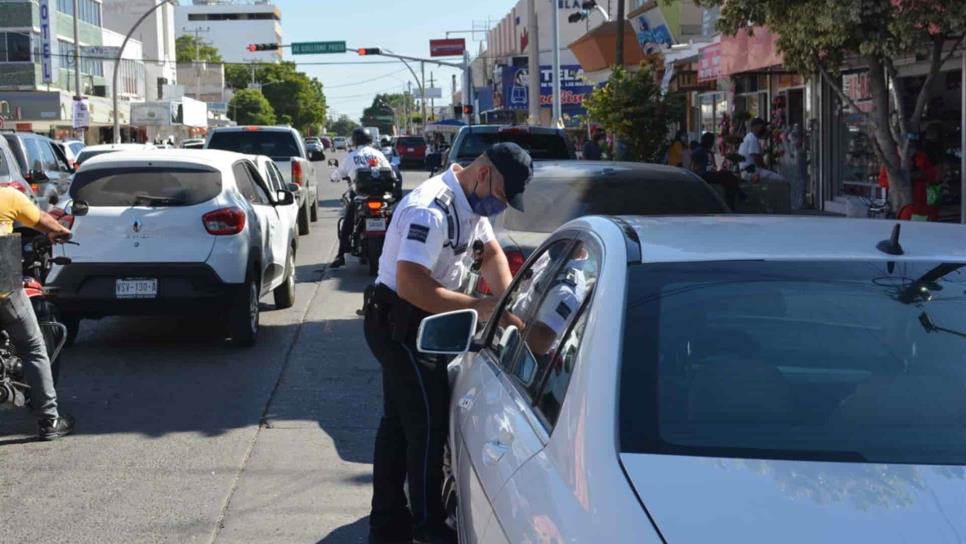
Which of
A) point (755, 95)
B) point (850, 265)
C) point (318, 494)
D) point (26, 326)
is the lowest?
point (318, 494)

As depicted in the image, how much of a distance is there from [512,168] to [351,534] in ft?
6.47

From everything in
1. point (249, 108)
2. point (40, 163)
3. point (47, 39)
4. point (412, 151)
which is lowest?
point (40, 163)

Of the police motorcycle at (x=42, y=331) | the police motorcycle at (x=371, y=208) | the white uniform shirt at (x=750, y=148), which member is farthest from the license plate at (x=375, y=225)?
the white uniform shirt at (x=750, y=148)

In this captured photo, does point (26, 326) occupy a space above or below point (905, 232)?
below

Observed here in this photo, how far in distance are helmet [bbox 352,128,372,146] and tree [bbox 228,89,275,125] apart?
10412 centimetres

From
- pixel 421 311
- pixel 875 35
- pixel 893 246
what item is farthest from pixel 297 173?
pixel 893 246

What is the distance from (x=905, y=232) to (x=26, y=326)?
17.3 ft

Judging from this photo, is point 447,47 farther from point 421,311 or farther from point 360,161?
point 421,311

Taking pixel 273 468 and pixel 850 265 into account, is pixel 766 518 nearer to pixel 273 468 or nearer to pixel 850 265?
pixel 850 265

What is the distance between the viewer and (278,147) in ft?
70.6

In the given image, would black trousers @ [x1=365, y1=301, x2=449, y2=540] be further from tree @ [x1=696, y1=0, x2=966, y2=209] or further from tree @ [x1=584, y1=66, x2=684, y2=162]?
tree @ [x1=584, y1=66, x2=684, y2=162]

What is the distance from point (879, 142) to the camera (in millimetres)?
12094

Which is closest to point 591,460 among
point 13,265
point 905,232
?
point 905,232

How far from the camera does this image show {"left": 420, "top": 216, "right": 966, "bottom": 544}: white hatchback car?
100 inches
